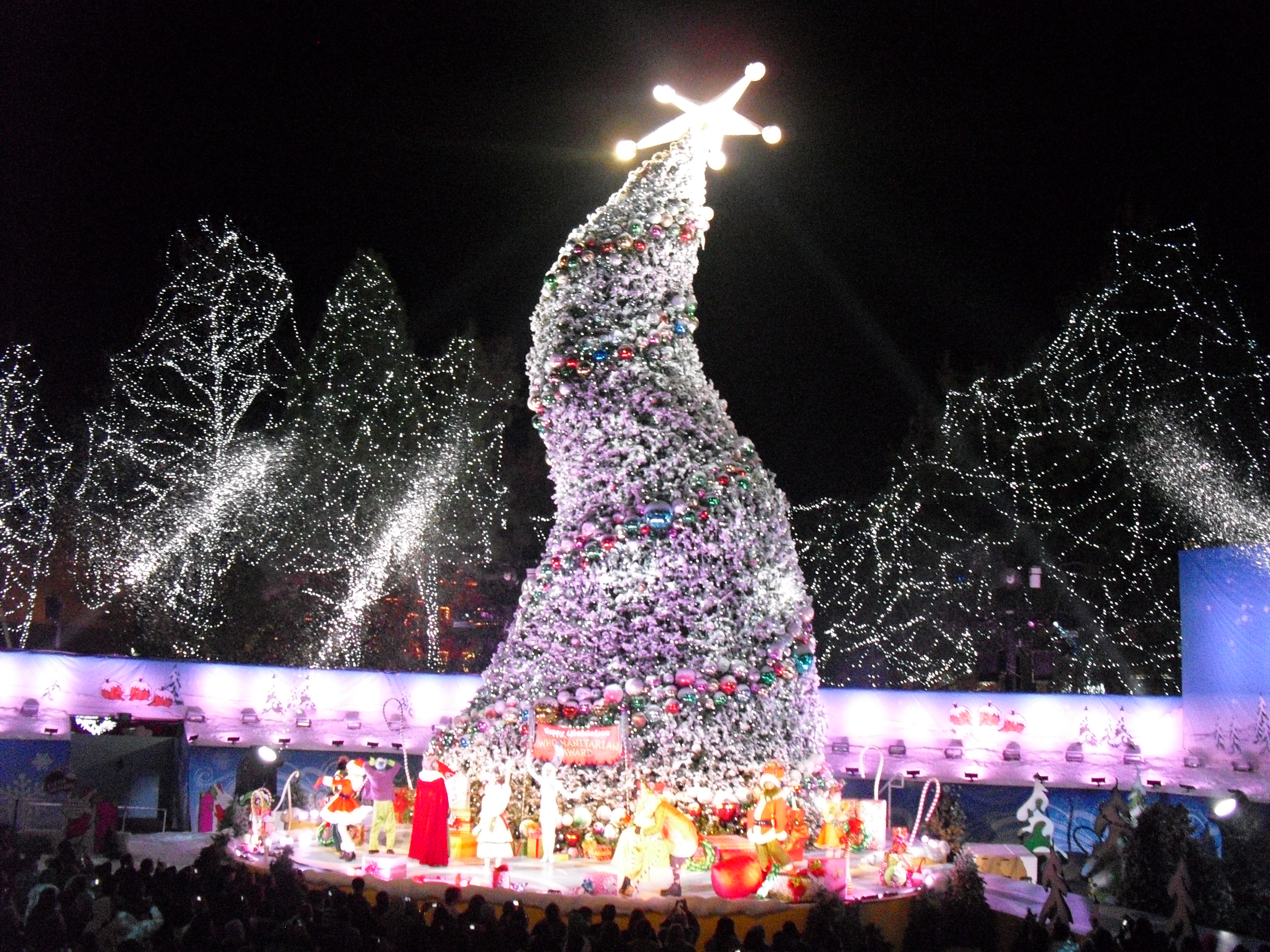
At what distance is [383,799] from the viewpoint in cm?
1272

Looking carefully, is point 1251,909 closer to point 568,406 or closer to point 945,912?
point 945,912

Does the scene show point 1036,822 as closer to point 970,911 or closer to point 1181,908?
point 970,911

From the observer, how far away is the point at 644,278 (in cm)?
1192

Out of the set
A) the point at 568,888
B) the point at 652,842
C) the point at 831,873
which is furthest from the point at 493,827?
the point at 831,873

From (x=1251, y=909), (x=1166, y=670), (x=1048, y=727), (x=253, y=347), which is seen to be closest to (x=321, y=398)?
(x=253, y=347)

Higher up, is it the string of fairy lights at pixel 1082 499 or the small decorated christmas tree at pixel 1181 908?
the string of fairy lights at pixel 1082 499

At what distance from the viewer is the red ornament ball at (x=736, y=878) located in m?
9.56

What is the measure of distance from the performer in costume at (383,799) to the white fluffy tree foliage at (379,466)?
9.16 metres

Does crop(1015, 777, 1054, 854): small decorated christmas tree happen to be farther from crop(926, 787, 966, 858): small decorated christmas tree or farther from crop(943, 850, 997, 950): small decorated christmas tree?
crop(943, 850, 997, 950): small decorated christmas tree

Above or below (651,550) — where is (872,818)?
below

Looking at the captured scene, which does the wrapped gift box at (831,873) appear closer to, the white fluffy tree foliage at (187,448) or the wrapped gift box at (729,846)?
the wrapped gift box at (729,846)

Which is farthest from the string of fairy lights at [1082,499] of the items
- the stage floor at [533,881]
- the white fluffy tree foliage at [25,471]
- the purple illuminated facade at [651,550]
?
the white fluffy tree foliage at [25,471]

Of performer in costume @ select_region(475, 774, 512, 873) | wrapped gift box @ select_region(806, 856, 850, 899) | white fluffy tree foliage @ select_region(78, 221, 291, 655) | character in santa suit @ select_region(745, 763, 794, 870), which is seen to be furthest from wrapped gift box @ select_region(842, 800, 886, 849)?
white fluffy tree foliage @ select_region(78, 221, 291, 655)

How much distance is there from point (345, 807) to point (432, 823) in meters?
1.04
